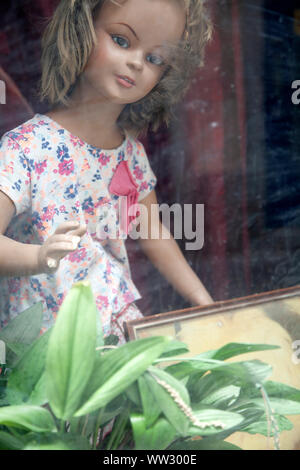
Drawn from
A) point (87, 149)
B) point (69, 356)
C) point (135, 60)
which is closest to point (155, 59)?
point (135, 60)

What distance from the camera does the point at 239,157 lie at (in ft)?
2.14

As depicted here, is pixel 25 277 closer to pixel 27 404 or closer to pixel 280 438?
pixel 27 404

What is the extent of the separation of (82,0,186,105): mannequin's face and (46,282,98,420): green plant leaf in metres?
0.25

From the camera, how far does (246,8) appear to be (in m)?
0.62

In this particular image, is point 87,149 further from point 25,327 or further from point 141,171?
point 25,327

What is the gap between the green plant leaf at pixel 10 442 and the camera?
1.58 feet

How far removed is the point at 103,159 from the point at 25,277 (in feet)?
0.56

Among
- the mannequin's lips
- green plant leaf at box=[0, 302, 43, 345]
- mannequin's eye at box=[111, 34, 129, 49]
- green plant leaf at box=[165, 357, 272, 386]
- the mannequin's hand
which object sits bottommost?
green plant leaf at box=[165, 357, 272, 386]

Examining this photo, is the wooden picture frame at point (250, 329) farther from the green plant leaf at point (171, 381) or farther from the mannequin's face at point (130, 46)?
the mannequin's face at point (130, 46)

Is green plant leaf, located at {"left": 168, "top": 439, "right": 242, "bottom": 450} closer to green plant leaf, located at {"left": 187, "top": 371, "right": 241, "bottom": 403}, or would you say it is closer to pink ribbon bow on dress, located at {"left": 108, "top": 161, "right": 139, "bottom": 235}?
green plant leaf, located at {"left": 187, "top": 371, "right": 241, "bottom": 403}

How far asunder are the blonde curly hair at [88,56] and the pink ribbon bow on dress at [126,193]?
0.18ft

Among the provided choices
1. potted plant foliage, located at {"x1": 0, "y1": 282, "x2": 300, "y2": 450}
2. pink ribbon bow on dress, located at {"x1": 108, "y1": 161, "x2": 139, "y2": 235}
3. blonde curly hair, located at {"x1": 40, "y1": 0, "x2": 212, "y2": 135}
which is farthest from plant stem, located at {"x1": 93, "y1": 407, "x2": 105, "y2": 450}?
blonde curly hair, located at {"x1": 40, "y1": 0, "x2": 212, "y2": 135}

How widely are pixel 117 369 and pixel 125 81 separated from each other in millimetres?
329

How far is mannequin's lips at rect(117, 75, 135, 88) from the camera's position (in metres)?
0.56
